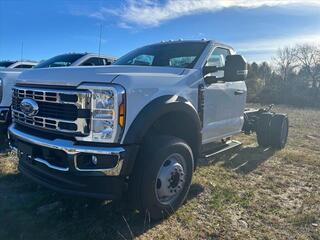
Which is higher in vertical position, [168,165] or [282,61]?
[282,61]

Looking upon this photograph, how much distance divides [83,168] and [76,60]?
557 cm

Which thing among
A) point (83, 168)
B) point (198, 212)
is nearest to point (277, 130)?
point (198, 212)

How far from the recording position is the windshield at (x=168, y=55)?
5.10 m

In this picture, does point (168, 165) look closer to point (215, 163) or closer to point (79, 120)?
point (79, 120)

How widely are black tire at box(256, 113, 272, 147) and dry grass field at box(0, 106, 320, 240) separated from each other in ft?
6.69

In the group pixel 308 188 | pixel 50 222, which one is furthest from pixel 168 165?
pixel 308 188

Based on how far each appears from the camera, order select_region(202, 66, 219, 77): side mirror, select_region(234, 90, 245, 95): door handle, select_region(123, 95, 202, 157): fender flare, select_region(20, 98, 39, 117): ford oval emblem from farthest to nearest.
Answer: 1. select_region(234, 90, 245, 95): door handle
2. select_region(202, 66, 219, 77): side mirror
3. select_region(20, 98, 39, 117): ford oval emblem
4. select_region(123, 95, 202, 157): fender flare

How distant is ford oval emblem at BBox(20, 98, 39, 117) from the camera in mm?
3820

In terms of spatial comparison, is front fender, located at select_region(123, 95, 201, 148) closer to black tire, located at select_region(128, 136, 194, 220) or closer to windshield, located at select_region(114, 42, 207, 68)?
black tire, located at select_region(128, 136, 194, 220)

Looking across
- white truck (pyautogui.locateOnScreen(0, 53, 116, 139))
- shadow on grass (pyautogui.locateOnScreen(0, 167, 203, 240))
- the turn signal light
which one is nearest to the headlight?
the turn signal light

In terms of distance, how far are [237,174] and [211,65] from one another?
1.97 m

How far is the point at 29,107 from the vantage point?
12.7ft

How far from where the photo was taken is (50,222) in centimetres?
380

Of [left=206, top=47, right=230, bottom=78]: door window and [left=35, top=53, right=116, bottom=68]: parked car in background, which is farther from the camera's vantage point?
[left=35, top=53, right=116, bottom=68]: parked car in background
